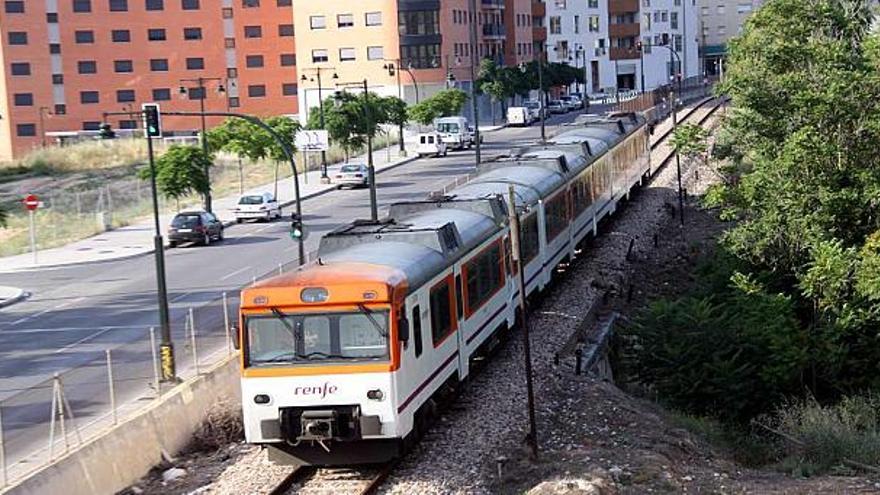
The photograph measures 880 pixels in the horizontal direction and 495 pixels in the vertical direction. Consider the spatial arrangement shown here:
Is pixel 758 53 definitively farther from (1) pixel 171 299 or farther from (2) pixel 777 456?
(1) pixel 171 299

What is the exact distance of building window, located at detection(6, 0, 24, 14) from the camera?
102 meters

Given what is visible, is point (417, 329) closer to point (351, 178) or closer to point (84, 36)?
point (351, 178)

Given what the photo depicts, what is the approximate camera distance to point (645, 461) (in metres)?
18.0

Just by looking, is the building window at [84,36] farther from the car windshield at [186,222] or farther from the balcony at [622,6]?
the balcony at [622,6]

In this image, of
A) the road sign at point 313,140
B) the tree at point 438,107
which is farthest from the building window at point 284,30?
the road sign at point 313,140

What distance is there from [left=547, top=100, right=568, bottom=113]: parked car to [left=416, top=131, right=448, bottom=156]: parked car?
100ft

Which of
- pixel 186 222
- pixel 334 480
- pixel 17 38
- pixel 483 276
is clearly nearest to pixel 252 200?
pixel 186 222

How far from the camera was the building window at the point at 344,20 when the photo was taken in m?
99.9

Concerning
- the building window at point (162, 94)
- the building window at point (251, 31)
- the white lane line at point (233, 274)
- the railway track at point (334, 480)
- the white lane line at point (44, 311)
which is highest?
the building window at point (251, 31)

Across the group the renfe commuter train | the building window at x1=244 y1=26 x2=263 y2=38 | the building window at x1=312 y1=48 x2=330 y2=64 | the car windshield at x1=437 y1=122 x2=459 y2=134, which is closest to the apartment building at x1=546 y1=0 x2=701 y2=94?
the building window at x1=244 y1=26 x2=263 y2=38

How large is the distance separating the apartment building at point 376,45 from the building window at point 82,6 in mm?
17062

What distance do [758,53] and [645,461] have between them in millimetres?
17642

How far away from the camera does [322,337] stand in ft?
55.1

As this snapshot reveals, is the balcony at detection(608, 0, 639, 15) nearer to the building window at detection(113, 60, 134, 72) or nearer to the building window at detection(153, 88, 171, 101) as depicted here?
the building window at detection(153, 88, 171, 101)
